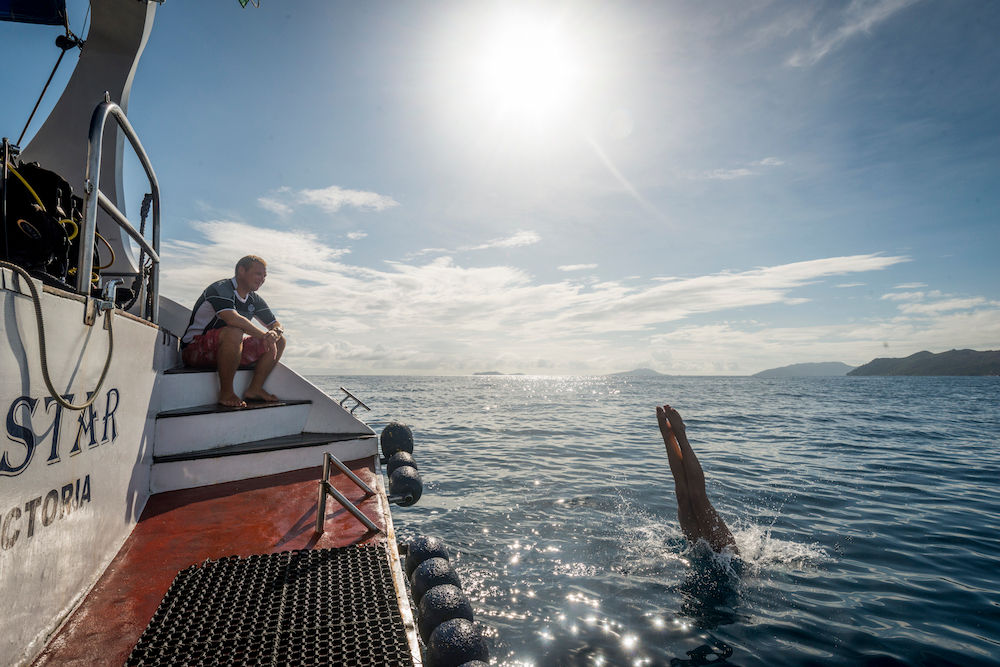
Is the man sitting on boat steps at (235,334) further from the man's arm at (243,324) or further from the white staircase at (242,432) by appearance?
the white staircase at (242,432)

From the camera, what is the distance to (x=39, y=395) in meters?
2.02

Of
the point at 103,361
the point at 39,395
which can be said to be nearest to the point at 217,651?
the point at 39,395

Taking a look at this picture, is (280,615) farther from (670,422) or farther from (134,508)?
(670,422)

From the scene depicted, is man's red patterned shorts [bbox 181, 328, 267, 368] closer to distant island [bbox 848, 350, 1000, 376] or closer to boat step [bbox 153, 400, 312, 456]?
boat step [bbox 153, 400, 312, 456]

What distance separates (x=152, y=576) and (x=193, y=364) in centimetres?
318

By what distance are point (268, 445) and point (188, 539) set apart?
1761 millimetres

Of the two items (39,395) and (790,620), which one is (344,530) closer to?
(39,395)

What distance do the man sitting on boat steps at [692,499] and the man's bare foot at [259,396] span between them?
483 centimetres

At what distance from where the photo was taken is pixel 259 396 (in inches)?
223

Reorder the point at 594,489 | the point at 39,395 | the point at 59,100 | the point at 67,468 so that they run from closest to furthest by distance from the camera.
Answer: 1. the point at 39,395
2. the point at 67,468
3. the point at 59,100
4. the point at 594,489

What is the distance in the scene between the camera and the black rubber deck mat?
205 centimetres

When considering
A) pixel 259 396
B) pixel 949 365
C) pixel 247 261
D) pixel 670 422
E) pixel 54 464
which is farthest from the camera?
pixel 949 365

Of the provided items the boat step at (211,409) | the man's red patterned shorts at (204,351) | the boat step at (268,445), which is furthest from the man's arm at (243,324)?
the boat step at (268,445)

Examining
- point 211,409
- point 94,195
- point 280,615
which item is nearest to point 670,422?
point 280,615
